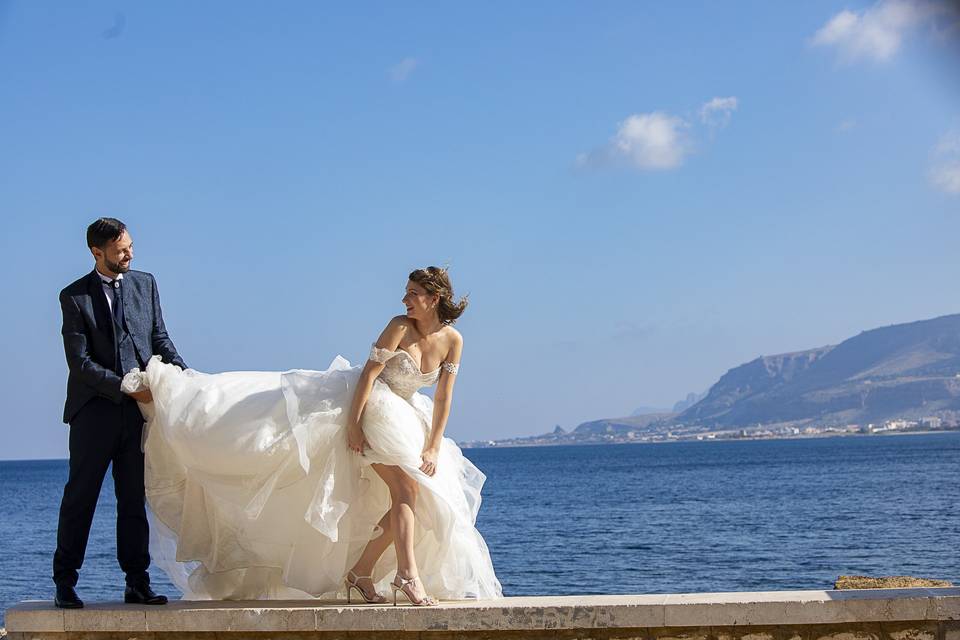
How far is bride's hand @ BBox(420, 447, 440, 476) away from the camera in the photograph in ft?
19.2

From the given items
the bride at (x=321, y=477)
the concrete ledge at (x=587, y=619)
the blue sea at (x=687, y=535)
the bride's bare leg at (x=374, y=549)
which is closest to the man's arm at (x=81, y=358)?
the bride at (x=321, y=477)

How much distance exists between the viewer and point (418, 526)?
233 inches

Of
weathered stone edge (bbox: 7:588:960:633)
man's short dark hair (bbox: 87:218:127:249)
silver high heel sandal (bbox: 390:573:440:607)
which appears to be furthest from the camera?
man's short dark hair (bbox: 87:218:127:249)

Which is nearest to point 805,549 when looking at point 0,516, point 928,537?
point 928,537

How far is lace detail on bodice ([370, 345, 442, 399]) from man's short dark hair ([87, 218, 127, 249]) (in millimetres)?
1449

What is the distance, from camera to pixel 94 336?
586 centimetres

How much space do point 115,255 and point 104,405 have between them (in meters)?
0.79

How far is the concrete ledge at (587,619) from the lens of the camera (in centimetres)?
521

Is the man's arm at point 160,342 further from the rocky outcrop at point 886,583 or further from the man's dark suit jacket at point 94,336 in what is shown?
the rocky outcrop at point 886,583

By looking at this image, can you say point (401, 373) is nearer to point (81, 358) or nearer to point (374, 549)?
point (374, 549)

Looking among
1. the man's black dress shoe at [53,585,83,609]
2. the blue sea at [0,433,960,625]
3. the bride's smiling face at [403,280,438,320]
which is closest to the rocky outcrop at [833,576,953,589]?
the bride's smiling face at [403,280,438,320]

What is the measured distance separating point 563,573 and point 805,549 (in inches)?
338

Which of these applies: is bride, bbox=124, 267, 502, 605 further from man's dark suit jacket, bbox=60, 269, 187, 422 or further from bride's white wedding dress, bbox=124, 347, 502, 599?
man's dark suit jacket, bbox=60, 269, 187, 422

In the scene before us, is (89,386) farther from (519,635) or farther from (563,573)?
(563,573)
